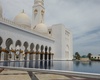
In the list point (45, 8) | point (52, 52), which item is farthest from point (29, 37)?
point (45, 8)

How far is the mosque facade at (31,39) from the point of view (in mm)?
17578

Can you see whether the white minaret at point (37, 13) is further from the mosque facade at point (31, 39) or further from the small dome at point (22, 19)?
the small dome at point (22, 19)

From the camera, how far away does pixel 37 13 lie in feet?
106

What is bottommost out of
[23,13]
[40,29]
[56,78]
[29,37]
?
[56,78]

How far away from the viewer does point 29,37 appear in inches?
854

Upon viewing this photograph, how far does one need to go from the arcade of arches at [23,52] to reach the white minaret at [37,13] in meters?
7.92

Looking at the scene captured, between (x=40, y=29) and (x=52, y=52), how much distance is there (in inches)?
228

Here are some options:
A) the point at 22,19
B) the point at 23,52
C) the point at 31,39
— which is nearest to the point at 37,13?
the point at 22,19

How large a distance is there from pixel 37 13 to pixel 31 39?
12.0 meters

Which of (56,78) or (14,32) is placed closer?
(56,78)

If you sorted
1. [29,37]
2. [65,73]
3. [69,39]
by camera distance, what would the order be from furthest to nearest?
[69,39]
[29,37]
[65,73]

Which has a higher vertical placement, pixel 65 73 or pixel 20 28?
pixel 20 28

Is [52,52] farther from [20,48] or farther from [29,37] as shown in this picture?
[20,48]

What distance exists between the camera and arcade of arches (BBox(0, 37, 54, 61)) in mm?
17531
